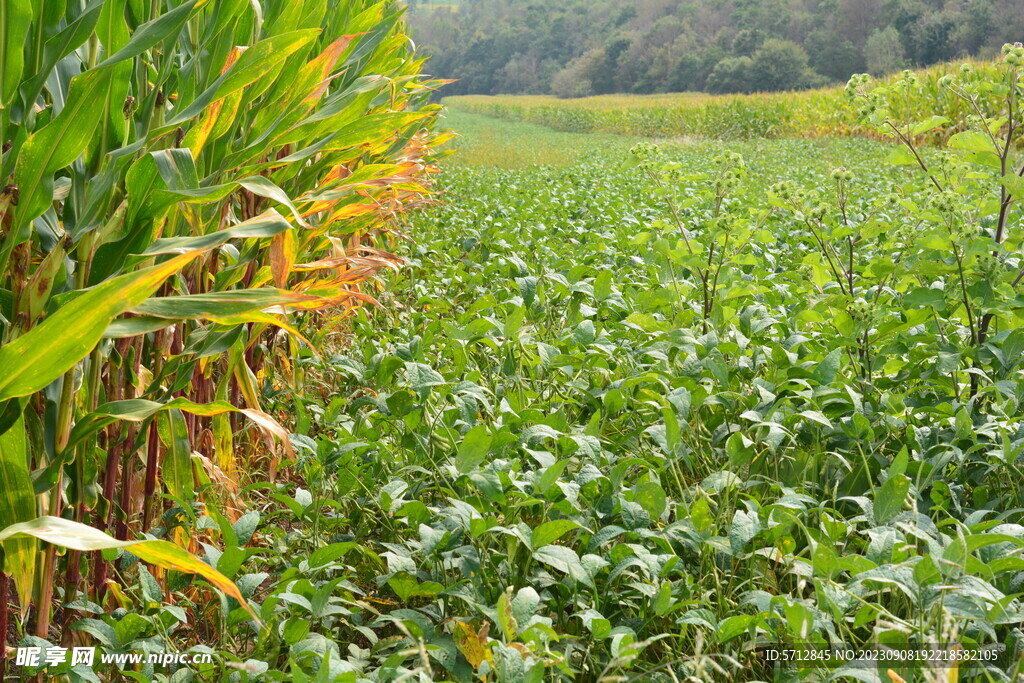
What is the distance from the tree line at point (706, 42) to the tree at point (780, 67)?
0.19 feet

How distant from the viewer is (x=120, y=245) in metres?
1.29

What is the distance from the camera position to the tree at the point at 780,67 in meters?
43.7

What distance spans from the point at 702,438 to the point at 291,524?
117 centimetres

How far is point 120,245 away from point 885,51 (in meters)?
47.7

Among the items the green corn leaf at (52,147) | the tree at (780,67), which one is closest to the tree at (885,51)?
the tree at (780,67)

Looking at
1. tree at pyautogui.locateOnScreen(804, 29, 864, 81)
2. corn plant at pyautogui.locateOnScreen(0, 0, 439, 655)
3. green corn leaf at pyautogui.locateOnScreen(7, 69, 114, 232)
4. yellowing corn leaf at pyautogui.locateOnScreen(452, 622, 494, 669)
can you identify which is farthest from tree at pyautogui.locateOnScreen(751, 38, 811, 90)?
green corn leaf at pyautogui.locateOnScreen(7, 69, 114, 232)

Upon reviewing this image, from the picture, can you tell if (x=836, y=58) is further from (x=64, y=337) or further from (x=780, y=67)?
(x=64, y=337)

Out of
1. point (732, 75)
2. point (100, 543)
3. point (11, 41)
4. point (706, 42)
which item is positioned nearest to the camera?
point (100, 543)

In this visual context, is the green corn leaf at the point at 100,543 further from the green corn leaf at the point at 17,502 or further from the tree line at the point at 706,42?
the tree line at the point at 706,42

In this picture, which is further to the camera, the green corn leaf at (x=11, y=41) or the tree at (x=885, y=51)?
the tree at (x=885, y=51)

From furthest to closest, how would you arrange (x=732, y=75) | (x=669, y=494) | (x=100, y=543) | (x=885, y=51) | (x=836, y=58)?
Answer: (x=732, y=75) → (x=836, y=58) → (x=885, y=51) → (x=669, y=494) → (x=100, y=543)

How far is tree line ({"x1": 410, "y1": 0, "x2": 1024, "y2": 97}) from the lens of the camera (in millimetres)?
39469

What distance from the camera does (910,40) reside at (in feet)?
136

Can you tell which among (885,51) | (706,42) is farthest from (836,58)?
(706,42)
